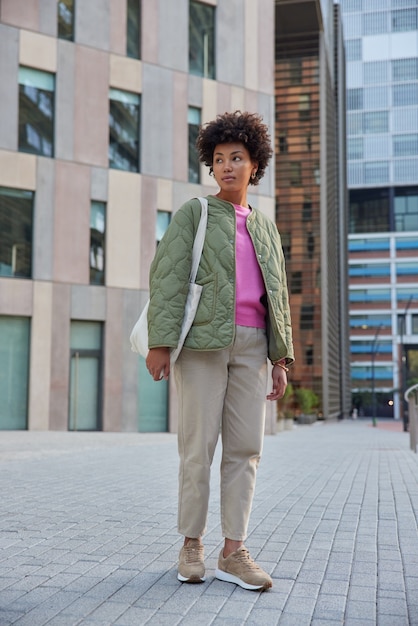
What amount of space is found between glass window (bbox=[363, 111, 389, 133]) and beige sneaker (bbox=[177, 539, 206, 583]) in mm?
107954

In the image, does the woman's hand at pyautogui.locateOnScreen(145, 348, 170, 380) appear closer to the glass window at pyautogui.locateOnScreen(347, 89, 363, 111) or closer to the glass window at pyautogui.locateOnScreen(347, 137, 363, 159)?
the glass window at pyautogui.locateOnScreen(347, 137, 363, 159)

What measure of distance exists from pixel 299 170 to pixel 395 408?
63.8 meters

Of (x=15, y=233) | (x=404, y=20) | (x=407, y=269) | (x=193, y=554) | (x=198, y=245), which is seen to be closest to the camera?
(x=193, y=554)

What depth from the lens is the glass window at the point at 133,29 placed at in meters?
23.8

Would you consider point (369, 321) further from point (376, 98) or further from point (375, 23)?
point (375, 23)

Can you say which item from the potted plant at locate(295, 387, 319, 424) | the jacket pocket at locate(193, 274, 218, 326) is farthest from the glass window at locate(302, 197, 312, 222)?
the jacket pocket at locate(193, 274, 218, 326)

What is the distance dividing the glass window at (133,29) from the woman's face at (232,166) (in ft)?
68.4

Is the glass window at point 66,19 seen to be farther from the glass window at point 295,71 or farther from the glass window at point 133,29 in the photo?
the glass window at point 295,71

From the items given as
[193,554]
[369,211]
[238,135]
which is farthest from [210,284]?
[369,211]

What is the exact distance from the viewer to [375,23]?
111m

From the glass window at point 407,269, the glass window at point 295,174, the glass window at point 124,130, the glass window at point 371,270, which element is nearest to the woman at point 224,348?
the glass window at point 124,130

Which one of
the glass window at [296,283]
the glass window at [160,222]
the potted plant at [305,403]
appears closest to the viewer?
the glass window at [160,222]

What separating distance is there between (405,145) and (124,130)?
3517 inches

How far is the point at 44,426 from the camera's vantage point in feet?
69.0
